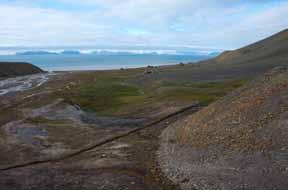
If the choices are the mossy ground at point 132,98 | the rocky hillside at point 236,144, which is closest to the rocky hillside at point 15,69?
the mossy ground at point 132,98

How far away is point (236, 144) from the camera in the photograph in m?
22.0

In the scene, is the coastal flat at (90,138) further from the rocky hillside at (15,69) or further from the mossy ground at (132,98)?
the rocky hillside at (15,69)

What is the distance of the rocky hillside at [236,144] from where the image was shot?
18.3 metres

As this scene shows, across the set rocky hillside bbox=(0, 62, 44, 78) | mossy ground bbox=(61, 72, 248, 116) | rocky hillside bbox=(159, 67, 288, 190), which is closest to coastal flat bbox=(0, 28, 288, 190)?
mossy ground bbox=(61, 72, 248, 116)

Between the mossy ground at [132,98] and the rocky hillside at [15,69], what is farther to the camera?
the rocky hillside at [15,69]

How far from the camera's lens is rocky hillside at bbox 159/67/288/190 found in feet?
59.9

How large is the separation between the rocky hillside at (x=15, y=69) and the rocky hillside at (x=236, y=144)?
361 ft

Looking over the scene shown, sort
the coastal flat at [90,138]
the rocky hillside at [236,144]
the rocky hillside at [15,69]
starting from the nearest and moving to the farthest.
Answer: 1. the rocky hillside at [236,144]
2. the coastal flat at [90,138]
3. the rocky hillside at [15,69]

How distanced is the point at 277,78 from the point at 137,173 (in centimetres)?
1547

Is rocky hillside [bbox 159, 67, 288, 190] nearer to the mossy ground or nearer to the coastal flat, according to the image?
the coastal flat

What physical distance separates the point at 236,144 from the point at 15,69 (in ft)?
428

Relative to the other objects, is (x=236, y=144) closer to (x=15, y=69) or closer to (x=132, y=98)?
(x=132, y=98)

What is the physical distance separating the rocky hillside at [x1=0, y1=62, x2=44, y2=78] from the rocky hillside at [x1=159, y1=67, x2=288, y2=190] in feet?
361

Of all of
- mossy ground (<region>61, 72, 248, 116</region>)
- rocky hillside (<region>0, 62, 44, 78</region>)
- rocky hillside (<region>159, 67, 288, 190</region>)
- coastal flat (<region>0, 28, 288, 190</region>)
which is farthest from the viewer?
rocky hillside (<region>0, 62, 44, 78</region>)
